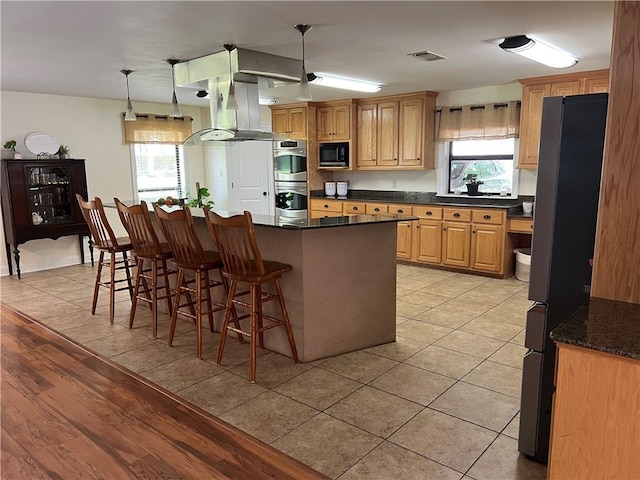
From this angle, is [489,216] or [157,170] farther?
[157,170]

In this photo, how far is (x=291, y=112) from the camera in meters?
7.21

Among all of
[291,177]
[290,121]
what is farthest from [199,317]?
[290,121]

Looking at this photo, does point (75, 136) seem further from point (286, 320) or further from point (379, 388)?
point (379, 388)

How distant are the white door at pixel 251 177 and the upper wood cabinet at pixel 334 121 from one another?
938 mm

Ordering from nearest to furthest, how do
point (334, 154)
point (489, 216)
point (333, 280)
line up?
point (333, 280), point (489, 216), point (334, 154)

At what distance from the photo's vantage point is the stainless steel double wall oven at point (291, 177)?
7.22 m

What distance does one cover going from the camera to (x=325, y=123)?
23.2 feet

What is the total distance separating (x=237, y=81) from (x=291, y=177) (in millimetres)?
3423

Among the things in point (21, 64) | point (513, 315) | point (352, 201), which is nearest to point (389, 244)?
point (513, 315)

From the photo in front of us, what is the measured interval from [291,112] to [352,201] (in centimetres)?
175

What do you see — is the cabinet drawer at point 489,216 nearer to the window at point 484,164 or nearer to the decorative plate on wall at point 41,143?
the window at point 484,164

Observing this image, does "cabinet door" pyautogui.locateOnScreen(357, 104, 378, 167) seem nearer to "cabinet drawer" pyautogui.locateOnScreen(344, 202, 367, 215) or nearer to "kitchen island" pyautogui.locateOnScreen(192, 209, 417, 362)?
"cabinet drawer" pyautogui.locateOnScreen(344, 202, 367, 215)

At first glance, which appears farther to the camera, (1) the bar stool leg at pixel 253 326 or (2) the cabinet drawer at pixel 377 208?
(2) the cabinet drawer at pixel 377 208

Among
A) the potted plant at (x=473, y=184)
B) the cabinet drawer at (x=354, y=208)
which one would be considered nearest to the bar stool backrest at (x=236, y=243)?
the cabinet drawer at (x=354, y=208)
